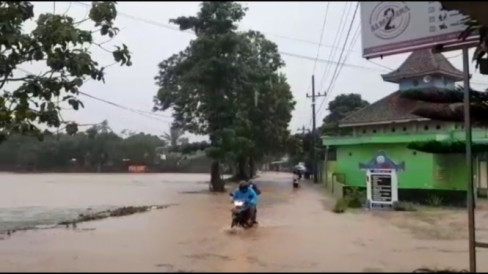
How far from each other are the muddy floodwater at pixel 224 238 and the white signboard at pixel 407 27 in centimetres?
152

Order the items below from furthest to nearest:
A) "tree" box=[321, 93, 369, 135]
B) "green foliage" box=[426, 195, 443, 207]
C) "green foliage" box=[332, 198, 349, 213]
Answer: "tree" box=[321, 93, 369, 135] < "green foliage" box=[426, 195, 443, 207] < "green foliage" box=[332, 198, 349, 213]

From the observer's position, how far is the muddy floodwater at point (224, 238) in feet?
12.7

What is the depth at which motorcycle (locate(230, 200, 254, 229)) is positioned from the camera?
1213 centimetres

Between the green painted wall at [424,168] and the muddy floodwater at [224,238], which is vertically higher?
the green painted wall at [424,168]

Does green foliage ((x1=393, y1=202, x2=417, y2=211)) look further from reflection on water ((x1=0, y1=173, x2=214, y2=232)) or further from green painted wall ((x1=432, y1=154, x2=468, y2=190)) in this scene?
reflection on water ((x1=0, y1=173, x2=214, y2=232))

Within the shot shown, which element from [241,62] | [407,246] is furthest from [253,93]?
[407,246]

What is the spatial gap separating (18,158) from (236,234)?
11354 mm

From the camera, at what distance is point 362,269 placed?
3061mm

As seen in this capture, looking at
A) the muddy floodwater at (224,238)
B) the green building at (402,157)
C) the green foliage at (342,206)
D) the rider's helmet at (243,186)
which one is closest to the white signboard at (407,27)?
the muddy floodwater at (224,238)

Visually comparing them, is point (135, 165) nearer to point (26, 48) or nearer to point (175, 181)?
point (175, 181)

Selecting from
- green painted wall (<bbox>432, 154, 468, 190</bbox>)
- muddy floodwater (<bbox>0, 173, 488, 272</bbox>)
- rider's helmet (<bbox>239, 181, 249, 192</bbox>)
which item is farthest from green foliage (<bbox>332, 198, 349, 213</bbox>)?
rider's helmet (<bbox>239, 181, 249, 192</bbox>)

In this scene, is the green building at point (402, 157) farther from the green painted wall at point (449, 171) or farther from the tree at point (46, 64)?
the tree at point (46, 64)

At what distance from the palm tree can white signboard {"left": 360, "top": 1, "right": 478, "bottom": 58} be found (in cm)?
2287

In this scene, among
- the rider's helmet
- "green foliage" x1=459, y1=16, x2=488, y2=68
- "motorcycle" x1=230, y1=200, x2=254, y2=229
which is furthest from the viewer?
"motorcycle" x1=230, y1=200, x2=254, y2=229
